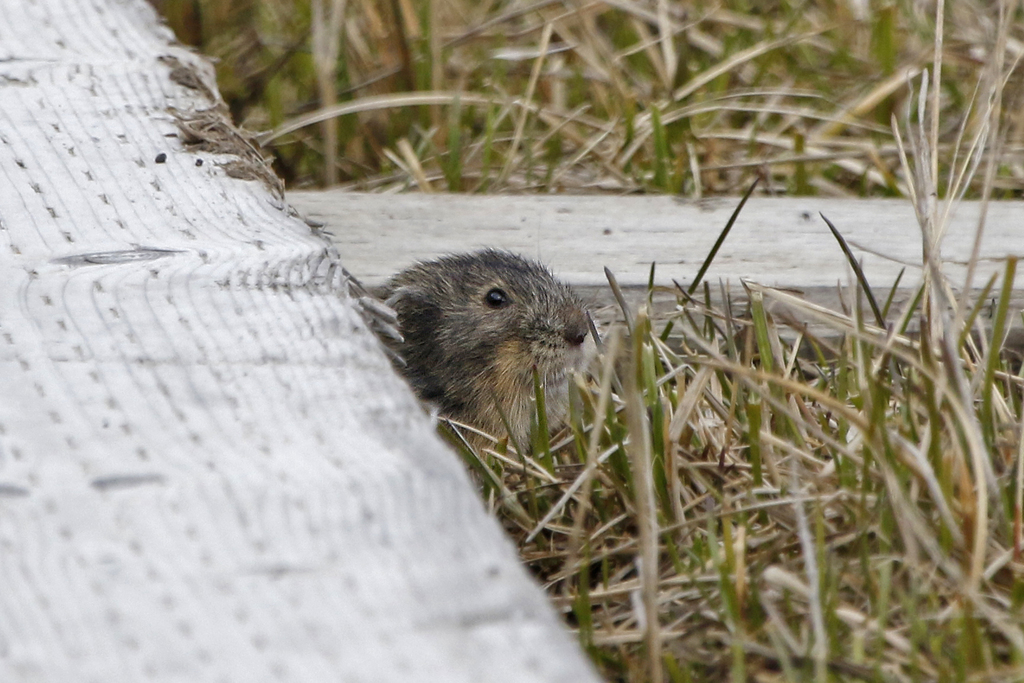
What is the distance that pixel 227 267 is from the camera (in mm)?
2326

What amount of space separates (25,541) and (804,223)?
2.80m

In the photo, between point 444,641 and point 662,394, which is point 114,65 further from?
point 444,641

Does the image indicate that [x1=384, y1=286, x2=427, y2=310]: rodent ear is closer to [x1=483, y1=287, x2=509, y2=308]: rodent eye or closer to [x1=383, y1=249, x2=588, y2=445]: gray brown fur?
[x1=383, y1=249, x2=588, y2=445]: gray brown fur

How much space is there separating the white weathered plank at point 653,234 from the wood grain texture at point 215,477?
108 centimetres

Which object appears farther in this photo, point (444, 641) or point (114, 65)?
point (114, 65)

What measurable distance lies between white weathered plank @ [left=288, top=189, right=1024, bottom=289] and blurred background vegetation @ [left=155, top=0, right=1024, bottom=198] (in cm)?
59

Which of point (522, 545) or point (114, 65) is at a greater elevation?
point (114, 65)

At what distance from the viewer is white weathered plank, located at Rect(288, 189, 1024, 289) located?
3572 millimetres

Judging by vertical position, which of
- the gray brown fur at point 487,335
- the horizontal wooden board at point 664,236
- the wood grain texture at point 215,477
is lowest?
the gray brown fur at point 487,335

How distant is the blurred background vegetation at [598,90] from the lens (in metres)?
4.81

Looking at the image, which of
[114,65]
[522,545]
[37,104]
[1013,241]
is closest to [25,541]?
[522,545]

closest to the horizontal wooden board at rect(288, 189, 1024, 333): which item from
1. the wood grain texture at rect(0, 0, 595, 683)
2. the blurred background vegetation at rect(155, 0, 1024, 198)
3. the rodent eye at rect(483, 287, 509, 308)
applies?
the rodent eye at rect(483, 287, 509, 308)

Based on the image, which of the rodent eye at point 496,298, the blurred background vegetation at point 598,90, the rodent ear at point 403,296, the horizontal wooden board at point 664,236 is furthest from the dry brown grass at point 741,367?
the rodent ear at point 403,296

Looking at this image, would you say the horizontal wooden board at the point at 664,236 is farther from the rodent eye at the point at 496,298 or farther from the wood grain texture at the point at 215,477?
the wood grain texture at the point at 215,477
